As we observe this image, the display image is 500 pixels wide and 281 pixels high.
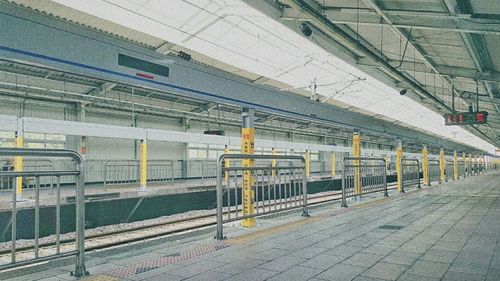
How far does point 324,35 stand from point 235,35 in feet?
11.4

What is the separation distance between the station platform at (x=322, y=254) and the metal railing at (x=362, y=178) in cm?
251

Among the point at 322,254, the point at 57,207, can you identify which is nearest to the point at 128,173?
the point at 57,207

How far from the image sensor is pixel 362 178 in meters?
9.67

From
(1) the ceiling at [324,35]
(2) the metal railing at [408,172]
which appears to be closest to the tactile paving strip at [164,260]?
(1) the ceiling at [324,35]

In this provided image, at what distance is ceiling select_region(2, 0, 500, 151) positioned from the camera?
7027 millimetres

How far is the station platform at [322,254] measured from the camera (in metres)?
3.16

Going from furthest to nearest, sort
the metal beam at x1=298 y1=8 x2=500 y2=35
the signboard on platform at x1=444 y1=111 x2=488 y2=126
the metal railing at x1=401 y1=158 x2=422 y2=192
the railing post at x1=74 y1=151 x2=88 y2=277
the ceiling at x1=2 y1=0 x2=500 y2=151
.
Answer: the signboard on platform at x1=444 y1=111 x2=488 y2=126 → the metal railing at x1=401 y1=158 x2=422 y2=192 → the ceiling at x1=2 y1=0 x2=500 y2=151 → the metal beam at x1=298 y1=8 x2=500 y2=35 → the railing post at x1=74 y1=151 x2=88 y2=277

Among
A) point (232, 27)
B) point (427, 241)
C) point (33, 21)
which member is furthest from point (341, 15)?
point (33, 21)

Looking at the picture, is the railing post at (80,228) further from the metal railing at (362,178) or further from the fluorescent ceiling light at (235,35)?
the metal railing at (362,178)

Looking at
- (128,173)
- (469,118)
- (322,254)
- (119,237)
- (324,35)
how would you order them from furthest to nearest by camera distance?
(128,173), (469,118), (324,35), (119,237), (322,254)

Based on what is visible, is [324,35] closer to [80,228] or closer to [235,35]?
[235,35]

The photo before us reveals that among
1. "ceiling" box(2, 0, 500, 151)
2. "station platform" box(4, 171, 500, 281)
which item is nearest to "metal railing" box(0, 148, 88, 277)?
"station platform" box(4, 171, 500, 281)

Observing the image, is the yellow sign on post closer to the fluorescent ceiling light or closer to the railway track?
the railway track

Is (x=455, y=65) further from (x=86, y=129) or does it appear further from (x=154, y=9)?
(x=86, y=129)
